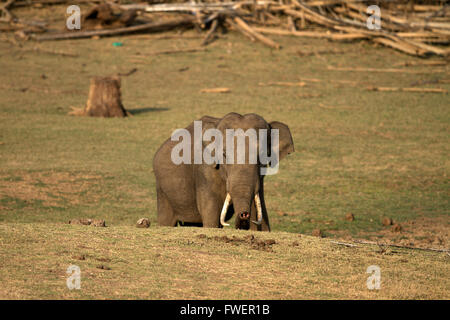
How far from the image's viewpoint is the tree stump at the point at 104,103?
816 inches

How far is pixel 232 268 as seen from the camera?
6918 mm

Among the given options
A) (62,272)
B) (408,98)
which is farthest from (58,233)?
(408,98)

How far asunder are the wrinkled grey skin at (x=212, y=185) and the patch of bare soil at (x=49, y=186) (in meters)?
3.24

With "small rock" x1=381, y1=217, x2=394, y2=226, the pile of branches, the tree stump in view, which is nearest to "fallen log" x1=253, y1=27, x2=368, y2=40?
the pile of branches

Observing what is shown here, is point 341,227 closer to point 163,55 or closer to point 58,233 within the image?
point 58,233

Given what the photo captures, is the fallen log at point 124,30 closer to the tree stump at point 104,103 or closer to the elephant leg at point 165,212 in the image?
the tree stump at point 104,103

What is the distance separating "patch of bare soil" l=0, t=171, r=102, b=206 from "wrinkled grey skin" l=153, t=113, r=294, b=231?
128 inches

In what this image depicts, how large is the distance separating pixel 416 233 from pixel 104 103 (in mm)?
10927

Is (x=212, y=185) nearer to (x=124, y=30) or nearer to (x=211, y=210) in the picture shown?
(x=211, y=210)

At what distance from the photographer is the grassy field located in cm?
672

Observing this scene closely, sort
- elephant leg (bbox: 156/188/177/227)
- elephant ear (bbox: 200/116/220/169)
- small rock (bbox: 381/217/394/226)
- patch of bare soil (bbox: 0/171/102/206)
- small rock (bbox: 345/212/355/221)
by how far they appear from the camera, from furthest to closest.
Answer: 1. patch of bare soil (bbox: 0/171/102/206)
2. small rock (bbox: 345/212/355/221)
3. small rock (bbox: 381/217/394/226)
4. elephant leg (bbox: 156/188/177/227)
5. elephant ear (bbox: 200/116/220/169)

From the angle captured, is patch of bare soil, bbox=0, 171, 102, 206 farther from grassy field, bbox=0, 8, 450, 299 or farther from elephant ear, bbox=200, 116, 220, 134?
elephant ear, bbox=200, 116, 220, 134

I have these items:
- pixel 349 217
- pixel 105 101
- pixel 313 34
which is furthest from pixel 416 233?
pixel 313 34
